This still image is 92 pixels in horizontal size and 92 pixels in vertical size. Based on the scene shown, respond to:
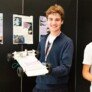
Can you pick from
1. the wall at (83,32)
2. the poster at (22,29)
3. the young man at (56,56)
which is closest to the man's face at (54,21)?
the young man at (56,56)

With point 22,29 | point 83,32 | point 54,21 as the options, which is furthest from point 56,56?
point 83,32

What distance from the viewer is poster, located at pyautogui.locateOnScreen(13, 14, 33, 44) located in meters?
2.24

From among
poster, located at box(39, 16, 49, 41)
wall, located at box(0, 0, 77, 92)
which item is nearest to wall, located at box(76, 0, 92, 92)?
wall, located at box(0, 0, 77, 92)

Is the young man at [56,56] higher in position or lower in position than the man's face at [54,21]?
lower

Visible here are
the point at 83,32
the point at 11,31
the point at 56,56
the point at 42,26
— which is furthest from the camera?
the point at 83,32

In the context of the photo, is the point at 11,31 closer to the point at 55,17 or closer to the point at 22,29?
the point at 22,29

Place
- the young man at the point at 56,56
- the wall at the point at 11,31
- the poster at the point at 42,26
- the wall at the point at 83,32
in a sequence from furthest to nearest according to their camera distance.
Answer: the wall at the point at 83,32 < the poster at the point at 42,26 < the wall at the point at 11,31 < the young man at the point at 56,56

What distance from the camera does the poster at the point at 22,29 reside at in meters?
2.24

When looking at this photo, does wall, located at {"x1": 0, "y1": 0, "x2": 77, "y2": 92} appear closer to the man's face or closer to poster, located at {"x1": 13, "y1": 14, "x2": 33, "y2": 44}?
poster, located at {"x1": 13, "y1": 14, "x2": 33, "y2": 44}

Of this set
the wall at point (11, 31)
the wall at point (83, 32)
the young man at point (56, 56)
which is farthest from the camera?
the wall at point (83, 32)

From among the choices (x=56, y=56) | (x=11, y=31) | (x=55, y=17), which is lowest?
(x=56, y=56)

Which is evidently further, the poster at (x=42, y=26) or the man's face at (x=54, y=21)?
the poster at (x=42, y=26)

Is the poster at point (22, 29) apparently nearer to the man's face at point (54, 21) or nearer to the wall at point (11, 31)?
the wall at point (11, 31)

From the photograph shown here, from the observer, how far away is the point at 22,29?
2275mm
